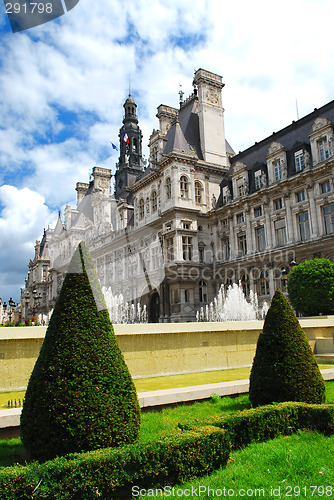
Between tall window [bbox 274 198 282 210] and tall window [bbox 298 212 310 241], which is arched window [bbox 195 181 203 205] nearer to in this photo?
tall window [bbox 274 198 282 210]

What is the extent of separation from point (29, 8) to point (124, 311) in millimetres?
42222

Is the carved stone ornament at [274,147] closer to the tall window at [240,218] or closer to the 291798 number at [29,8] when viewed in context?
the tall window at [240,218]

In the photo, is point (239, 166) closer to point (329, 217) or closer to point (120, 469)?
point (329, 217)

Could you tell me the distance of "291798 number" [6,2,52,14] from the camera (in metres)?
3.09

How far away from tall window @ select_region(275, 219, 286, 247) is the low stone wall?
18825mm

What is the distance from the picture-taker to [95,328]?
5152 mm

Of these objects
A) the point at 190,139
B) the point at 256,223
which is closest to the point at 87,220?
the point at 190,139

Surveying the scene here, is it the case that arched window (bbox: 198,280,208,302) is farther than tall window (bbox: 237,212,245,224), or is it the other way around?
arched window (bbox: 198,280,208,302)

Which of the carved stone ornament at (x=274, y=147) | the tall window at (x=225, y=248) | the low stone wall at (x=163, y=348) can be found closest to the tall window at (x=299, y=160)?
the carved stone ornament at (x=274, y=147)

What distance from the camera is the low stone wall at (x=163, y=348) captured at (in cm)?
999

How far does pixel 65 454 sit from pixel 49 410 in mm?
523

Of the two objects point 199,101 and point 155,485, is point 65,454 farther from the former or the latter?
point 199,101

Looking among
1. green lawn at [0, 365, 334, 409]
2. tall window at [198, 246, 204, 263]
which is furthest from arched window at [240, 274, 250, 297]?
green lawn at [0, 365, 334, 409]

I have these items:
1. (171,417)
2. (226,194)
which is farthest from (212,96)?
(171,417)
